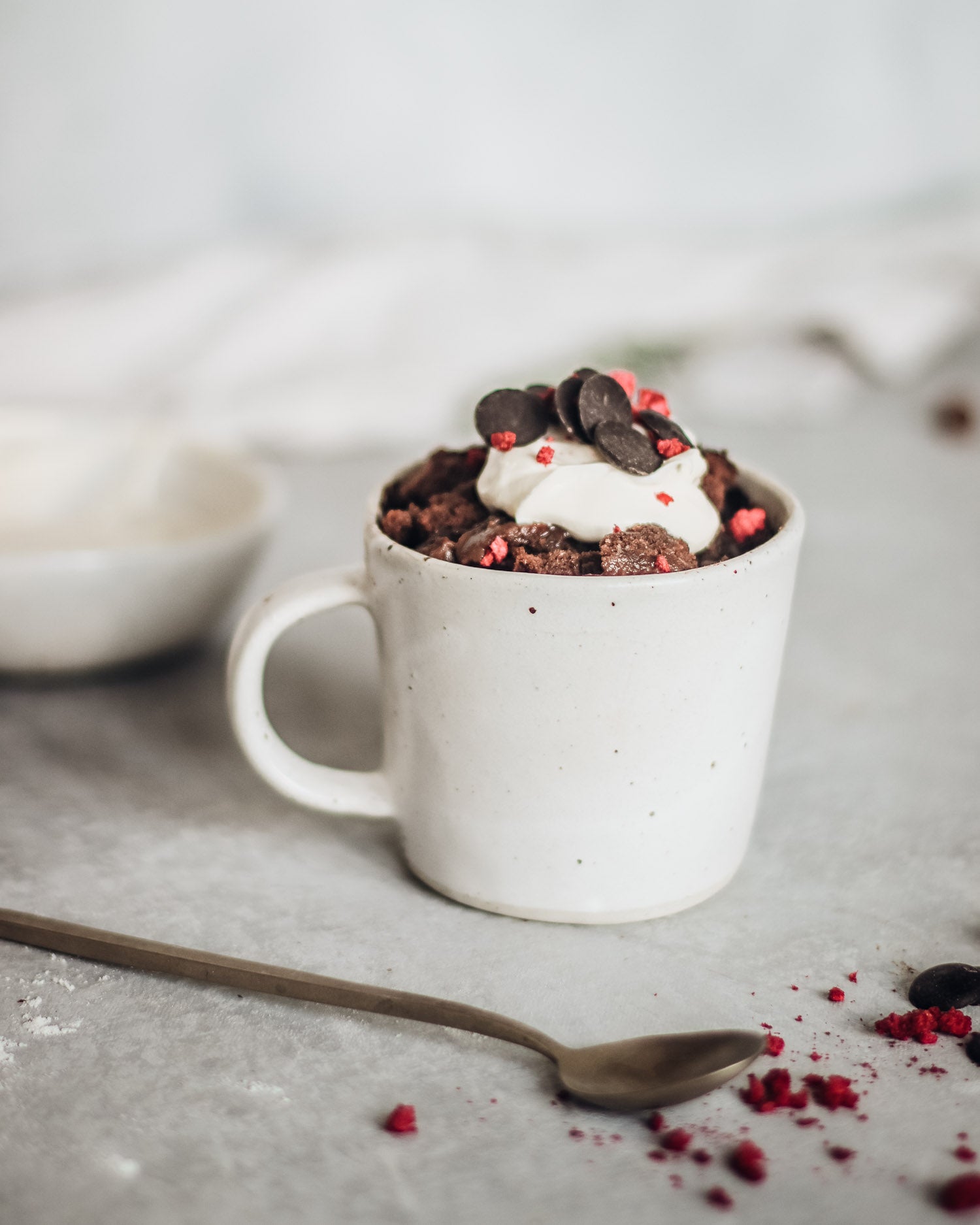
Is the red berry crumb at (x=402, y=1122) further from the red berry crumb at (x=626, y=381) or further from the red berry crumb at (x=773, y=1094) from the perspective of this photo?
the red berry crumb at (x=626, y=381)

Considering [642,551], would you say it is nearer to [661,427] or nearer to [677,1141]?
[661,427]

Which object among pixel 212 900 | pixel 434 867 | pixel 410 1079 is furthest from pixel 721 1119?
pixel 212 900

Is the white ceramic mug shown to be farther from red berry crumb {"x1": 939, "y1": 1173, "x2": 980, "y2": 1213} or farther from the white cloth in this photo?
the white cloth

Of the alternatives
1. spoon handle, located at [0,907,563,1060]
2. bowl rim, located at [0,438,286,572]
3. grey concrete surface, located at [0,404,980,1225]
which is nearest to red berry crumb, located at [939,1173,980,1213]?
grey concrete surface, located at [0,404,980,1225]

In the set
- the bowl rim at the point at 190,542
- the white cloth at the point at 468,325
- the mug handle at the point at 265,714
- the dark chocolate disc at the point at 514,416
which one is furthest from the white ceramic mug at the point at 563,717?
the white cloth at the point at 468,325

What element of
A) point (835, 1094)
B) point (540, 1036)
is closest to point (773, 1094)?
point (835, 1094)

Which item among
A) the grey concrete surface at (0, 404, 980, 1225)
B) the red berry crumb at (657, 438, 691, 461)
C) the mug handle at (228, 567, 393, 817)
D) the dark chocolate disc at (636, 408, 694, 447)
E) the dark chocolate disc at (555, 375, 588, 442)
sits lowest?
the grey concrete surface at (0, 404, 980, 1225)

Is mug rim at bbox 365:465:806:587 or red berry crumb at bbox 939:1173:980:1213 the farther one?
mug rim at bbox 365:465:806:587
